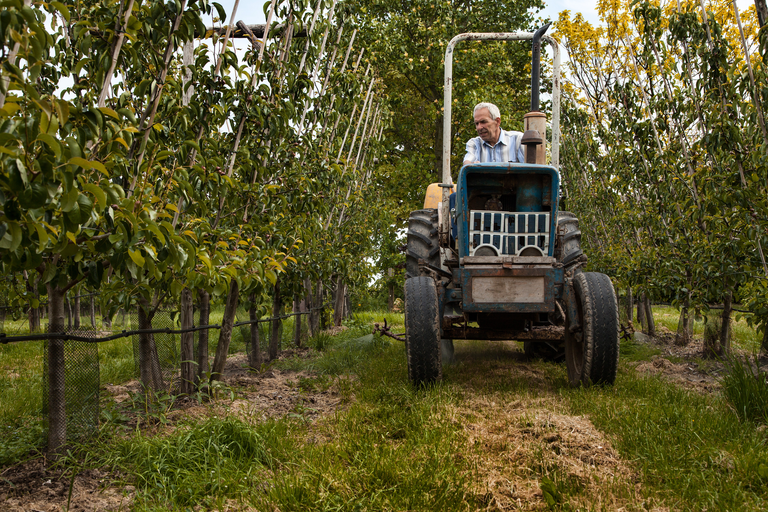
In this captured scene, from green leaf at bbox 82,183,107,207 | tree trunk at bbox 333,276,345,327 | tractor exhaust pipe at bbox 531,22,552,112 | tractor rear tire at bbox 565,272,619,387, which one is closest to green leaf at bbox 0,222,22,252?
green leaf at bbox 82,183,107,207

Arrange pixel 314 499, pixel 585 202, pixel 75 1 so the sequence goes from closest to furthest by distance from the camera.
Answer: pixel 314 499 < pixel 75 1 < pixel 585 202

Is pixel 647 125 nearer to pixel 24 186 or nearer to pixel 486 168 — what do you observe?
pixel 486 168

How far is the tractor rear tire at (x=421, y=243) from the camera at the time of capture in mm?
5758

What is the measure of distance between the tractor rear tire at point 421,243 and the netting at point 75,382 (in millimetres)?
3075

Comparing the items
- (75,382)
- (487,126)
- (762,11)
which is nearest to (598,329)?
(487,126)

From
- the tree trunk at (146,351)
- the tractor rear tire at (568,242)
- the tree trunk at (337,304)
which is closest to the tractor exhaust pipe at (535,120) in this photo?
the tractor rear tire at (568,242)

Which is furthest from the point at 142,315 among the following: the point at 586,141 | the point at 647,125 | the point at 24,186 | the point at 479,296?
the point at 586,141

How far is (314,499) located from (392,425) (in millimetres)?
1228

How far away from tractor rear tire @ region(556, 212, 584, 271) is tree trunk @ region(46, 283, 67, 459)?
3643 mm

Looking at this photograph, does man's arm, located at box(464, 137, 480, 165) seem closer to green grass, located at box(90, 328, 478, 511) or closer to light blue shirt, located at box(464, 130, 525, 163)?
light blue shirt, located at box(464, 130, 525, 163)

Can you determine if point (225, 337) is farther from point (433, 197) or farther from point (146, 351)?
point (433, 197)

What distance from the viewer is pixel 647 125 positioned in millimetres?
6719

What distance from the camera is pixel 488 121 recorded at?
5137mm

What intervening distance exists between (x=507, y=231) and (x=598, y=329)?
987 millimetres
